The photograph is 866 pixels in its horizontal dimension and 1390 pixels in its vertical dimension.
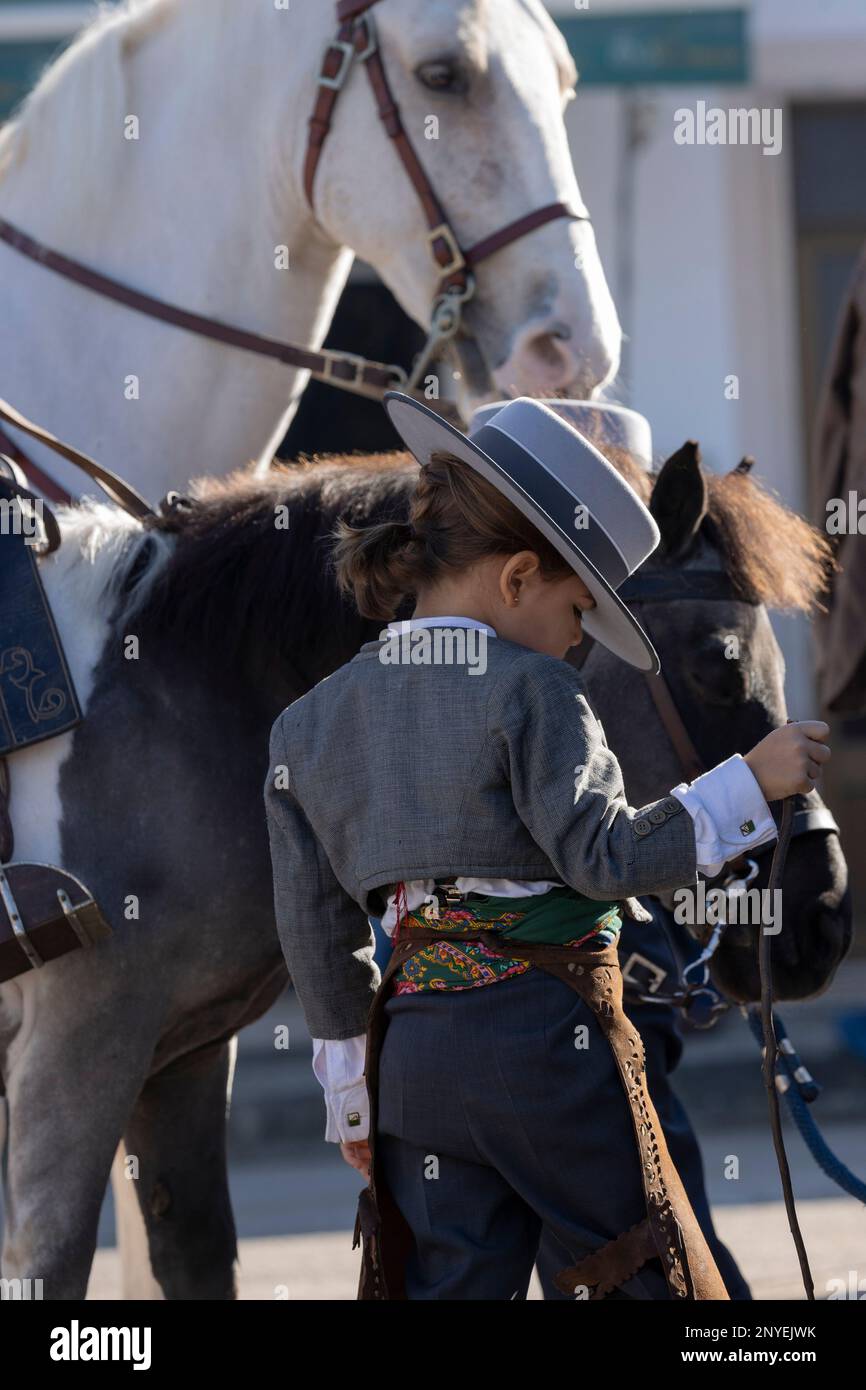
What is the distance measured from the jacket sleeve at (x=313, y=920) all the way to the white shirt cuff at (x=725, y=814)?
44cm

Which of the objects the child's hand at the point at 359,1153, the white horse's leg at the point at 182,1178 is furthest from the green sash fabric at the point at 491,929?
the white horse's leg at the point at 182,1178

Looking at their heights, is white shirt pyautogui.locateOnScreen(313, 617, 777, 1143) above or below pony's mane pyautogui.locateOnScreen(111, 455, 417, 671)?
below

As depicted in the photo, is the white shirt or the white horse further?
the white horse

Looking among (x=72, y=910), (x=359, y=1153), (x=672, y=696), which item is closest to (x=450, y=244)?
(x=672, y=696)

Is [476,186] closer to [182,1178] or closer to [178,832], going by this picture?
[178,832]

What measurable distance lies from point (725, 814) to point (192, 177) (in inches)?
76.5

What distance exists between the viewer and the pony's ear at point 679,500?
7.67 ft

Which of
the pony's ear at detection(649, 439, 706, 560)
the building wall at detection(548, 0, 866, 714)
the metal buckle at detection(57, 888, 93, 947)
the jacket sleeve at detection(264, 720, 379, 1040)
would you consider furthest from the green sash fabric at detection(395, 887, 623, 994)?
the building wall at detection(548, 0, 866, 714)

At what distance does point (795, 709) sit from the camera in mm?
6949

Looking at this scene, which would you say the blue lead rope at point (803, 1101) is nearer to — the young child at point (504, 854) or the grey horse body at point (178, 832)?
the grey horse body at point (178, 832)

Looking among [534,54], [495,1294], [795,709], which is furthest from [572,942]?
[795,709]

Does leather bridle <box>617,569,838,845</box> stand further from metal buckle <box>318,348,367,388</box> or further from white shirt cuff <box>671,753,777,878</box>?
metal buckle <box>318,348,367,388</box>

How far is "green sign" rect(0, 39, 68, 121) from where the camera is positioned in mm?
5961

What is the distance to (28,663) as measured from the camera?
93.7 inches
